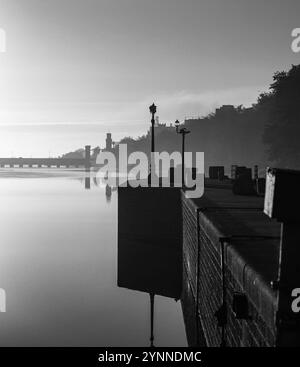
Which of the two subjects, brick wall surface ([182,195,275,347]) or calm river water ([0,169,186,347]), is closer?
brick wall surface ([182,195,275,347])

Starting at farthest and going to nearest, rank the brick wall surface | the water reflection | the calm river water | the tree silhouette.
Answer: the tree silhouette, the water reflection, the calm river water, the brick wall surface

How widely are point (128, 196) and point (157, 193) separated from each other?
219 centimetres

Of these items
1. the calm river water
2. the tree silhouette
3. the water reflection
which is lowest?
the calm river water

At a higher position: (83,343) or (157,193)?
(157,193)

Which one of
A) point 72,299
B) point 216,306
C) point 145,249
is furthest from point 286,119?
point 216,306

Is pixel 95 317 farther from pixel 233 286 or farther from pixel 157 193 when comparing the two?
pixel 233 286

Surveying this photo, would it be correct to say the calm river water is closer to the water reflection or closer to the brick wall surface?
the water reflection

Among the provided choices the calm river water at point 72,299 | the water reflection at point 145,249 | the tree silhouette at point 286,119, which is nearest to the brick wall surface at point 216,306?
the calm river water at point 72,299

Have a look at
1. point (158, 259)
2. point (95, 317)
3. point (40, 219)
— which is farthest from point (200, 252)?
point (40, 219)

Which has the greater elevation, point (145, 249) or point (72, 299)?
point (145, 249)

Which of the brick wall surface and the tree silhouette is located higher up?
the tree silhouette

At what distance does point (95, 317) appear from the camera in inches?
824

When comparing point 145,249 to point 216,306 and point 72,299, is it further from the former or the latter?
point 216,306

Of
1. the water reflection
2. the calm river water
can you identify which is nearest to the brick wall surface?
the calm river water
